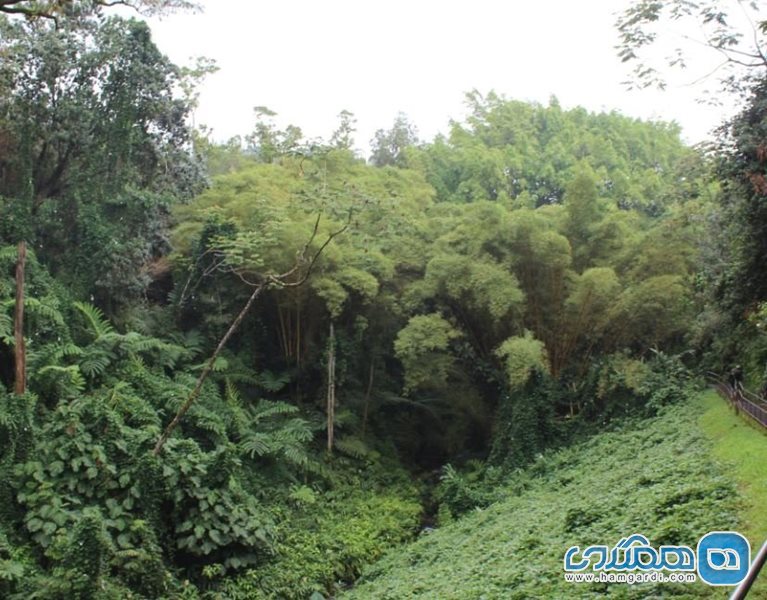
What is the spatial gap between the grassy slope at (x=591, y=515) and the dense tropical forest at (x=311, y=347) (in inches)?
3.4

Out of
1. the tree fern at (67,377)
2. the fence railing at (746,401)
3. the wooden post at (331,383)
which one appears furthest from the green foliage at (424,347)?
the tree fern at (67,377)

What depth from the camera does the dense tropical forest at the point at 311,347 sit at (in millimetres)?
8594

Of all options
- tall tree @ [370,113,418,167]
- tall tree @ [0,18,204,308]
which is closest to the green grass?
→ tall tree @ [0,18,204,308]

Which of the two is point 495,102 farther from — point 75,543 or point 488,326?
point 75,543

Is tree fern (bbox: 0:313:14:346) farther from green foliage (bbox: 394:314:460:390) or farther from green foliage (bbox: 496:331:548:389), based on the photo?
green foliage (bbox: 496:331:548:389)

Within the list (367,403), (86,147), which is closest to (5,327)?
(86,147)

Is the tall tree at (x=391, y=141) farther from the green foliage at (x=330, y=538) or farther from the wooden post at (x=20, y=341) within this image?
the wooden post at (x=20, y=341)

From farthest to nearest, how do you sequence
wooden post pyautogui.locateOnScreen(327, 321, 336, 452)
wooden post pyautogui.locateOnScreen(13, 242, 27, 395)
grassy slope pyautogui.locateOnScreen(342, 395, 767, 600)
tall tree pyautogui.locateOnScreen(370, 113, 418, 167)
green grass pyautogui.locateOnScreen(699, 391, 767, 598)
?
tall tree pyautogui.locateOnScreen(370, 113, 418, 167), wooden post pyautogui.locateOnScreen(327, 321, 336, 452), wooden post pyautogui.locateOnScreen(13, 242, 27, 395), grassy slope pyautogui.locateOnScreen(342, 395, 767, 600), green grass pyautogui.locateOnScreen(699, 391, 767, 598)

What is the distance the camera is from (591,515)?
6711 mm

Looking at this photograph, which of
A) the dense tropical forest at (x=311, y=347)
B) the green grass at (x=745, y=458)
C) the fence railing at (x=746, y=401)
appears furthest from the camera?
the dense tropical forest at (x=311, y=347)

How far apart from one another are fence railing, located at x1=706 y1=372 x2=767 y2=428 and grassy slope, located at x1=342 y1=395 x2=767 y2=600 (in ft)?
0.91

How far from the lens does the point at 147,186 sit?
49.1ft

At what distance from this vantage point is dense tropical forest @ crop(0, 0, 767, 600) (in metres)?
8.59

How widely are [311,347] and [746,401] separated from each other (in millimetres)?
8895
